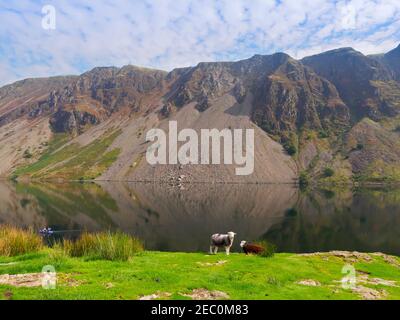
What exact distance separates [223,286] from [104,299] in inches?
244

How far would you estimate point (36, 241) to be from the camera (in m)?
31.0

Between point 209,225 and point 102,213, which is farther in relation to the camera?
point 102,213

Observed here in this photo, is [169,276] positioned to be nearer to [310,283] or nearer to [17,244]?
[310,283]

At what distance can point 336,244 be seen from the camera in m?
61.9

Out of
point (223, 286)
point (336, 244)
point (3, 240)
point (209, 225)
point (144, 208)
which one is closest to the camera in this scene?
point (223, 286)

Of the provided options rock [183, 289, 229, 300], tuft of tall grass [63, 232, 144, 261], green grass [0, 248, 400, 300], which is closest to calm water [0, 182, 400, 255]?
tuft of tall grass [63, 232, 144, 261]

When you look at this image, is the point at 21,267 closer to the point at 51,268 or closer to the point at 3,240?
the point at 51,268

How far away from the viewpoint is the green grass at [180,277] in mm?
17297

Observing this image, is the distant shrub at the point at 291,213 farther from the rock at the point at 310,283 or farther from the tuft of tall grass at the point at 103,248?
the rock at the point at 310,283

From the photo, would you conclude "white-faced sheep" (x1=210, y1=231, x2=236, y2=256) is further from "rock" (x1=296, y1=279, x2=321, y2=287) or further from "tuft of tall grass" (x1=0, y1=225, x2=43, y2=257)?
"tuft of tall grass" (x1=0, y1=225, x2=43, y2=257)

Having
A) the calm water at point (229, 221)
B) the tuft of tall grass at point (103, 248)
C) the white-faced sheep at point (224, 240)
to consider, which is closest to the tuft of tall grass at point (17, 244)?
the tuft of tall grass at point (103, 248)
